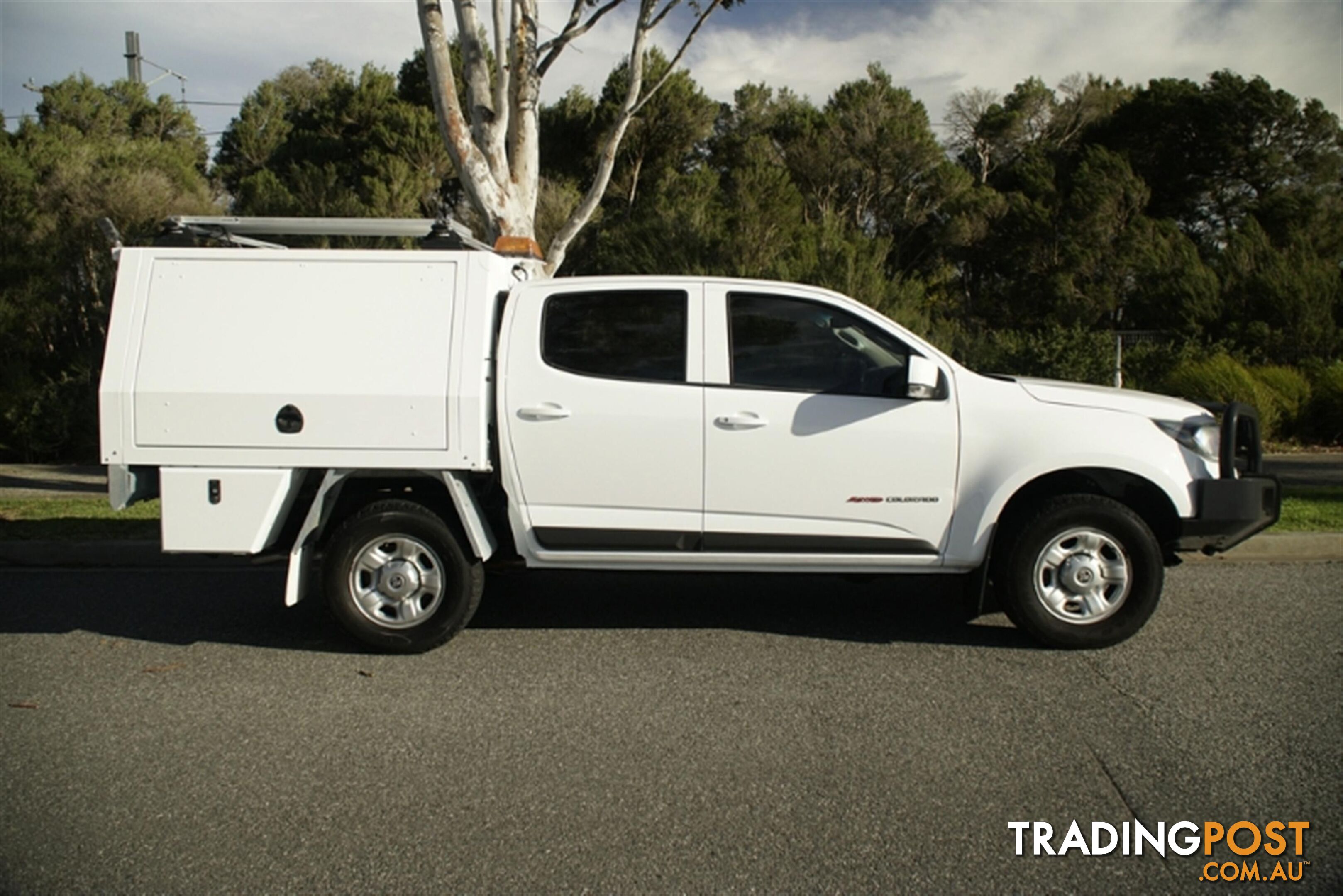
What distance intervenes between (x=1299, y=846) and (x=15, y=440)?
1624cm

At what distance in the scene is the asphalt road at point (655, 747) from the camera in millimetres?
3635

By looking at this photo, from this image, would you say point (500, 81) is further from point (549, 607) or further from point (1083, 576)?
point (1083, 576)

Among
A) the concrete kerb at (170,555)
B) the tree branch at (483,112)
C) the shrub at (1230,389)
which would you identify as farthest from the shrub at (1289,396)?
the tree branch at (483,112)

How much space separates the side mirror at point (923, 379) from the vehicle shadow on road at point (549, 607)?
112 centimetres

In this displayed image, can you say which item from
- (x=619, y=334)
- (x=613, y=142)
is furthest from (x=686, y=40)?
(x=619, y=334)

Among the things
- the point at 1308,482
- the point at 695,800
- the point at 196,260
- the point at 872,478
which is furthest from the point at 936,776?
the point at 1308,482

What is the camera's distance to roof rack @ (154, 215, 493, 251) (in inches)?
238

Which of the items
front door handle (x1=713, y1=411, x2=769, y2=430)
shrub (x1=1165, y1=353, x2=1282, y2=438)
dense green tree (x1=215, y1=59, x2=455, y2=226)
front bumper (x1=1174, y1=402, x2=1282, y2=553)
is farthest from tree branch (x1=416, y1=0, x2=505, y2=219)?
dense green tree (x1=215, y1=59, x2=455, y2=226)

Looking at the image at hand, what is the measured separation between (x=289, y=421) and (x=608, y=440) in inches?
64.2

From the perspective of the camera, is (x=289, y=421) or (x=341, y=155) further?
(x=341, y=155)

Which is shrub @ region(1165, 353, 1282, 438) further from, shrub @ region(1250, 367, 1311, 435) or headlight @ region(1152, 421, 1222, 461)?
headlight @ region(1152, 421, 1222, 461)

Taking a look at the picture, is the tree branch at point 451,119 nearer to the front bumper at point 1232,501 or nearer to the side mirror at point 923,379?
the side mirror at point 923,379

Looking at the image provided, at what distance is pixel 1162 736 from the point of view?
463 centimetres

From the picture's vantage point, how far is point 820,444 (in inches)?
225
